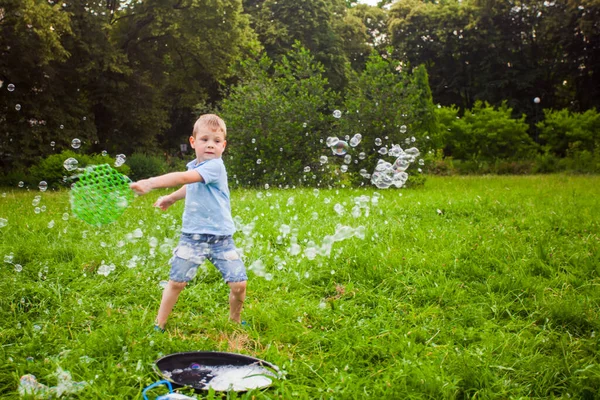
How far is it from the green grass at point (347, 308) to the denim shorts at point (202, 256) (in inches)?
15.5

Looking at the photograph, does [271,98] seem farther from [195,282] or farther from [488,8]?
[488,8]

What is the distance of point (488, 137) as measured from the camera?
65.2ft

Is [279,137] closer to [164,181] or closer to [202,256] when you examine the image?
[202,256]

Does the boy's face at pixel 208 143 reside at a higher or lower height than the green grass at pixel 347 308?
higher

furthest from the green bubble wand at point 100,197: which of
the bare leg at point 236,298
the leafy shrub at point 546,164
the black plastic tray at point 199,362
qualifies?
the leafy shrub at point 546,164

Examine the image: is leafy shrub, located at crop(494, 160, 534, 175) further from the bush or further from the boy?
the boy

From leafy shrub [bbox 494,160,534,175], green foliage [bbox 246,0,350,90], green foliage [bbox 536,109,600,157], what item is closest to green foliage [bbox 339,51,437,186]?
leafy shrub [bbox 494,160,534,175]

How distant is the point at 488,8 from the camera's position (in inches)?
1131

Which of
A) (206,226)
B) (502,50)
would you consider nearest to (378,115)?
(206,226)

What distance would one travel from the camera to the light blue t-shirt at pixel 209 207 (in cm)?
321

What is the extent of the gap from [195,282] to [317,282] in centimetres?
107

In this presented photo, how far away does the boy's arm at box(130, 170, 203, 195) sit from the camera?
103 inches

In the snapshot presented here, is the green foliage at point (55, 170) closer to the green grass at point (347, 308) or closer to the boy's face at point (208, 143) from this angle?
the green grass at point (347, 308)

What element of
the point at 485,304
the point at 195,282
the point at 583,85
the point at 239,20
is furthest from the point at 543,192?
the point at 583,85
